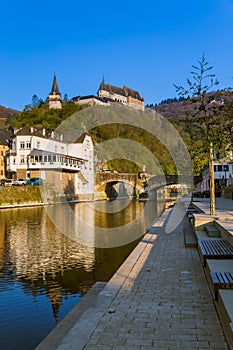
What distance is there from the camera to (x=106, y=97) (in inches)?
5969

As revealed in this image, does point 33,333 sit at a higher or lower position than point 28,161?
lower

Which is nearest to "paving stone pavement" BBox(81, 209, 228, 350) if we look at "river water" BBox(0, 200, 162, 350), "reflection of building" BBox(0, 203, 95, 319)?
"river water" BBox(0, 200, 162, 350)

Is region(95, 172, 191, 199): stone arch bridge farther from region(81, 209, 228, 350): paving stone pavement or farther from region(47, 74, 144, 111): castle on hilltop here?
region(81, 209, 228, 350): paving stone pavement

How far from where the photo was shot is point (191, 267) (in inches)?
355

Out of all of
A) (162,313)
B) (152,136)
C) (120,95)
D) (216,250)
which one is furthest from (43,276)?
(120,95)

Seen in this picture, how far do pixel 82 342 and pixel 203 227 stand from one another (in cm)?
780

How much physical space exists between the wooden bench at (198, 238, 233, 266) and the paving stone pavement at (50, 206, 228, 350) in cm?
54

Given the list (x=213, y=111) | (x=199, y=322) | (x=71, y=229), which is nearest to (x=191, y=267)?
(x=199, y=322)

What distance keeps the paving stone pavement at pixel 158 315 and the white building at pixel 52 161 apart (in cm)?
4257

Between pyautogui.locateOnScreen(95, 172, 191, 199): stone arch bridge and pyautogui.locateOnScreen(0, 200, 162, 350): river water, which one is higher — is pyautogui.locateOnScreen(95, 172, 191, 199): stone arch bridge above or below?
above

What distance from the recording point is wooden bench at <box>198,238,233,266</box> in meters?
7.52

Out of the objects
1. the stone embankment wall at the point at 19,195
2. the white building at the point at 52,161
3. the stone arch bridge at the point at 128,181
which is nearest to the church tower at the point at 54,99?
the stone arch bridge at the point at 128,181

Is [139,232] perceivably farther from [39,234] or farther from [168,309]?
[168,309]

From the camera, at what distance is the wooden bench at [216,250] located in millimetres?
7522
